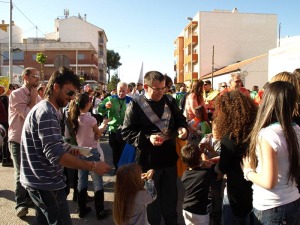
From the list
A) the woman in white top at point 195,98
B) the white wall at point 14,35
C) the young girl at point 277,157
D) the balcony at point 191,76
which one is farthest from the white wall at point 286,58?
the white wall at point 14,35

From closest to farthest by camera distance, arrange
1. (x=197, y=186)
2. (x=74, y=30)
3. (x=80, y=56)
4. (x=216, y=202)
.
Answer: (x=197, y=186)
(x=216, y=202)
(x=80, y=56)
(x=74, y=30)

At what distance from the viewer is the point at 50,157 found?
2.58m

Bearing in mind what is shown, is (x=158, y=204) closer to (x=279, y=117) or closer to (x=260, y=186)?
(x=260, y=186)

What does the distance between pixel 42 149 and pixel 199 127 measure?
367cm

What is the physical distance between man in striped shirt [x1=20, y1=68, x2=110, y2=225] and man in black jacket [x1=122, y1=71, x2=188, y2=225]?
1.14 m

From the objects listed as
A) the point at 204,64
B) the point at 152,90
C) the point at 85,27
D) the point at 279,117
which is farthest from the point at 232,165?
the point at 85,27

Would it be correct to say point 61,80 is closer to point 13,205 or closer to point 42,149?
point 42,149

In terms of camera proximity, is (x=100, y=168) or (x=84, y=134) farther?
(x=84, y=134)

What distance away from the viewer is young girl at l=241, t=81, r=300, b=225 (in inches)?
85.3

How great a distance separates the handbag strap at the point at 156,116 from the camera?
151 inches

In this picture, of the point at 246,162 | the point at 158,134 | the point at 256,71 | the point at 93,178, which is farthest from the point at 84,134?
the point at 256,71

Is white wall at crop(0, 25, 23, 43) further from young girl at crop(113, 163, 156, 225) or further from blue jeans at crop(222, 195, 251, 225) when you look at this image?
blue jeans at crop(222, 195, 251, 225)

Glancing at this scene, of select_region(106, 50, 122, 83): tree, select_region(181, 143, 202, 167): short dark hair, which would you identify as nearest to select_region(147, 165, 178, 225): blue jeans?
select_region(181, 143, 202, 167): short dark hair

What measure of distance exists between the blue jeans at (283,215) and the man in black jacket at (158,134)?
5.34 feet
